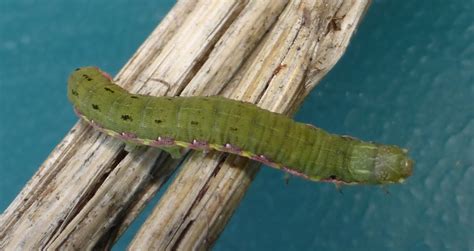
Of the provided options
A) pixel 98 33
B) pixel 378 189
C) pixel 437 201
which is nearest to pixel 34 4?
pixel 98 33

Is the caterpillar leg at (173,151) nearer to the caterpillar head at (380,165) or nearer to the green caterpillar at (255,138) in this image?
the green caterpillar at (255,138)

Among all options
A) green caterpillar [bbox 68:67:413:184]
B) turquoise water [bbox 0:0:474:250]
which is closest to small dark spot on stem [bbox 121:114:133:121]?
green caterpillar [bbox 68:67:413:184]

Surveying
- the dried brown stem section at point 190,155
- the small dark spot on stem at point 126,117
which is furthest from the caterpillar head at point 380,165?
the small dark spot on stem at point 126,117

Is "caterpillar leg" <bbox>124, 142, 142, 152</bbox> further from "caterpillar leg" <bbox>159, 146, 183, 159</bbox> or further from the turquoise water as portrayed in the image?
the turquoise water

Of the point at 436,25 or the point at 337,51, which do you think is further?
the point at 436,25

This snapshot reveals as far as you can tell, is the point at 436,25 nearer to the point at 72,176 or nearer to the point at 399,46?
the point at 399,46

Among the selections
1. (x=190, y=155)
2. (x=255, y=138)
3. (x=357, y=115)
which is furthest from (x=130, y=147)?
(x=357, y=115)
